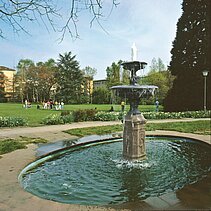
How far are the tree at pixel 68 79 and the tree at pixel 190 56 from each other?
3447 cm

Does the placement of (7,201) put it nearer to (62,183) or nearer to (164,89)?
(62,183)

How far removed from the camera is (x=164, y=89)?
1790 inches

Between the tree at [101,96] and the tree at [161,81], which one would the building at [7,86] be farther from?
the tree at [161,81]

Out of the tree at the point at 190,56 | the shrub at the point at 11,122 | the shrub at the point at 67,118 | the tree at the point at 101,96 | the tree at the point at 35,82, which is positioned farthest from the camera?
the tree at the point at 35,82

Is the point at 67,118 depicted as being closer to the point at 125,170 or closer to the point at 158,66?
the point at 125,170

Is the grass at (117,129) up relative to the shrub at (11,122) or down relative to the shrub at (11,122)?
down

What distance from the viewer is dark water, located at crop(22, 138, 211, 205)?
4809mm

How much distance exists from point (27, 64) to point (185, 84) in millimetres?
58214

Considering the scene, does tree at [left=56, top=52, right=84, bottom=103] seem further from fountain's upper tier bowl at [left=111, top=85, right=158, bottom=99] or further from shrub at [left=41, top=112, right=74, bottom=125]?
fountain's upper tier bowl at [left=111, top=85, right=158, bottom=99]

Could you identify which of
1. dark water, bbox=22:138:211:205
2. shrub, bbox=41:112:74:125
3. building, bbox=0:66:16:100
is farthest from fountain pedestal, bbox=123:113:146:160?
building, bbox=0:66:16:100

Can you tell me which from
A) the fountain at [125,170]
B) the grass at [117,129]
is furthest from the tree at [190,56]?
the fountain at [125,170]

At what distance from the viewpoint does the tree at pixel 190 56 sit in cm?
2996

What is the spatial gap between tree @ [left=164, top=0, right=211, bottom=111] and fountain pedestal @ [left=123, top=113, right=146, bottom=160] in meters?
24.2

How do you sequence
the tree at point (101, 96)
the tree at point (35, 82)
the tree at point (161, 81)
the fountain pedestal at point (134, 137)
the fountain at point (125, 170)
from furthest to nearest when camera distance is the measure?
the tree at point (35, 82)
the tree at point (101, 96)
the tree at point (161, 81)
the fountain pedestal at point (134, 137)
the fountain at point (125, 170)
